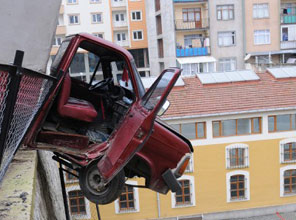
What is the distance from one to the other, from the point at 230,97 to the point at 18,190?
50.9 feet

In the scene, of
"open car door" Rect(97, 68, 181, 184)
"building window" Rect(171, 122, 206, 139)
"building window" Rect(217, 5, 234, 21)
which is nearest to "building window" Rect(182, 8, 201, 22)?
"building window" Rect(217, 5, 234, 21)

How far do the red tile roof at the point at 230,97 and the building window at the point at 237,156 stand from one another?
1.92 metres

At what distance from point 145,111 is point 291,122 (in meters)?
15.4

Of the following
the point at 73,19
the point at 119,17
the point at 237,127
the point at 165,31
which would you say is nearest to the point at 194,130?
the point at 237,127

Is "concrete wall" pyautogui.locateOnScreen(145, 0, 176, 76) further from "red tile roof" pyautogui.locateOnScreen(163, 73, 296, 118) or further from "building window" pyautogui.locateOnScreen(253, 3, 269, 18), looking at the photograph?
"red tile roof" pyautogui.locateOnScreen(163, 73, 296, 118)

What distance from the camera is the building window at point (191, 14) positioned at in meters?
30.4

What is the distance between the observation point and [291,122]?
18609 mm

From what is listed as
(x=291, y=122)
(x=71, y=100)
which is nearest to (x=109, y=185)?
(x=71, y=100)

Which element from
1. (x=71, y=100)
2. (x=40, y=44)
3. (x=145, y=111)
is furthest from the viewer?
(x=40, y=44)

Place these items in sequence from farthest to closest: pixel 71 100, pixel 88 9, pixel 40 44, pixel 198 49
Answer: pixel 88 9, pixel 198 49, pixel 40 44, pixel 71 100

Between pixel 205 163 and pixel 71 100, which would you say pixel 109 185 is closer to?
pixel 71 100

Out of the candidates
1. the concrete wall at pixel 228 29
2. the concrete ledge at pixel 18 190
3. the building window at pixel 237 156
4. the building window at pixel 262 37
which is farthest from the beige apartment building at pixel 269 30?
the concrete ledge at pixel 18 190

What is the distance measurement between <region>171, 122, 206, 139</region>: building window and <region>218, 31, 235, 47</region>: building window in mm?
14423

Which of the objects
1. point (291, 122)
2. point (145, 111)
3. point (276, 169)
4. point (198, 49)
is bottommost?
point (276, 169)
